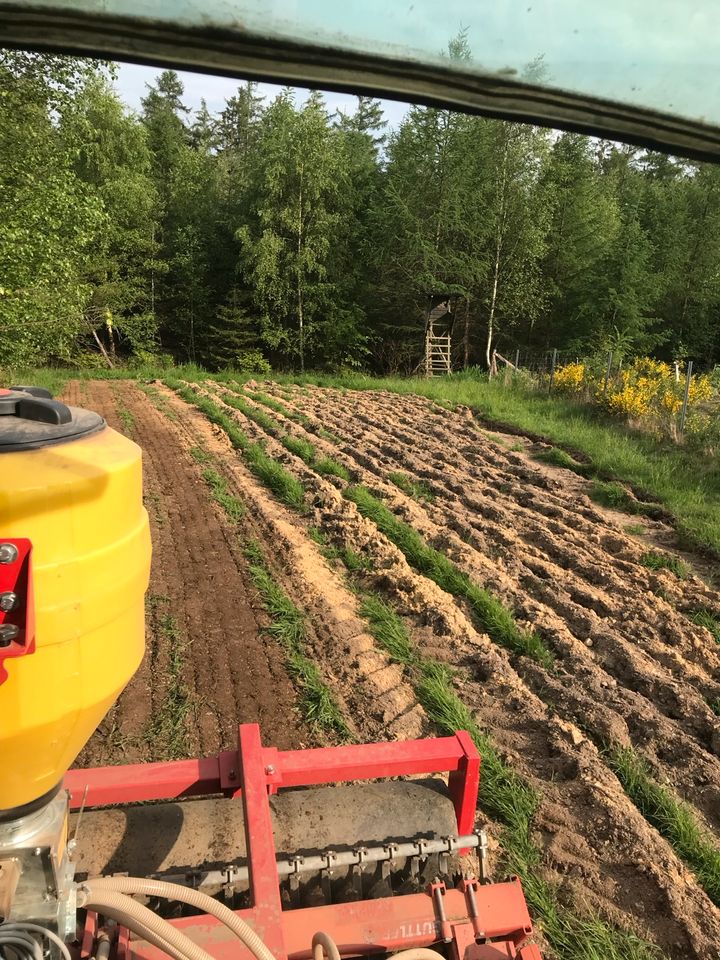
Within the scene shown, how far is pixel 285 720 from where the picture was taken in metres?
3.62

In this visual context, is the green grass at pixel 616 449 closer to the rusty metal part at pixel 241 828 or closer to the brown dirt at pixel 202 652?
the brown dirt at pixel 202 652

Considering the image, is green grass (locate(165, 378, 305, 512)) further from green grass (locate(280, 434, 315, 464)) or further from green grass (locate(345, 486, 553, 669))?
green grass (locate(345, 486, 553, 669))

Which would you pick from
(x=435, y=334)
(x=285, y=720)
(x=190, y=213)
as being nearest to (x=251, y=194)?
(x=190, y=213)

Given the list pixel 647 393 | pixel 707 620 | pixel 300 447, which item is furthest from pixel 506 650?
pixel 647 393

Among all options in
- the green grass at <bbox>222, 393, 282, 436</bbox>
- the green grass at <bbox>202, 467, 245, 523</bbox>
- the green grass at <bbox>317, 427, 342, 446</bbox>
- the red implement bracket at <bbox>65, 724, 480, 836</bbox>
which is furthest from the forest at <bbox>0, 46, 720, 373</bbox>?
the red implement bracket at <bbox>65, 724, 480, 836</bbox>

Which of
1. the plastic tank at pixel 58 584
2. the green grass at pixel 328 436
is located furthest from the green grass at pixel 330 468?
the plastic tank at pixel 58 584

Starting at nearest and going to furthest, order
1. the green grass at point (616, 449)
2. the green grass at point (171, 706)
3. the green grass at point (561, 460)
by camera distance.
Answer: the green grass at point (171, 706), the green grass at point (616, 449), the green grass at point (561, 460)

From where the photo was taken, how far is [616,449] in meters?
9.55

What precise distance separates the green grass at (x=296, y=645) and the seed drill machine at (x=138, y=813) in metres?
1.47

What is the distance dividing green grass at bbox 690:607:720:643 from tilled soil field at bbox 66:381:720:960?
0.15ft

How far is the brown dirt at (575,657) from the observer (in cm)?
271

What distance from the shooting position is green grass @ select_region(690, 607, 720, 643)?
4.75 m

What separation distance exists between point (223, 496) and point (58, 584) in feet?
20.1

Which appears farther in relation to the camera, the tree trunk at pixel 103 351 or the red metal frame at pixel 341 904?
the tree trunk at pixel 103 351
